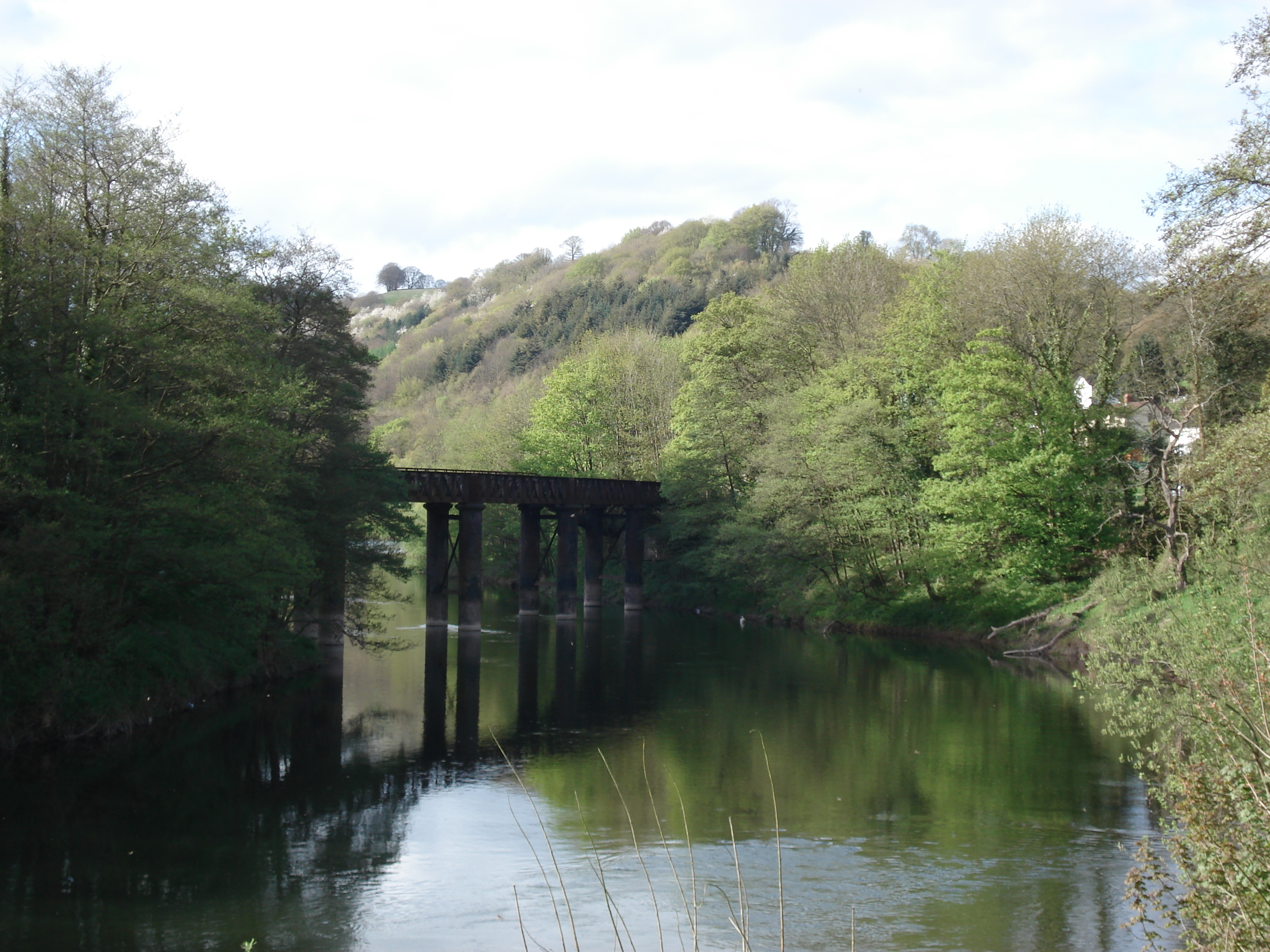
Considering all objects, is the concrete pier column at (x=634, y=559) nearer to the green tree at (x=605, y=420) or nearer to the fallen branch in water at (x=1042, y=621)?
the green tree at (x=605, y=420)

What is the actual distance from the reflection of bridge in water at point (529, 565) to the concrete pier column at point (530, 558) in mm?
40

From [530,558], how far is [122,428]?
26.5m

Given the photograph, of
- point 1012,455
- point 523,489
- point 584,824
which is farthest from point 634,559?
point 584,824

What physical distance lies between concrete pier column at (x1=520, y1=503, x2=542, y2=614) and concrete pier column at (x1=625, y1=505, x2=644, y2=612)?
15.9ft

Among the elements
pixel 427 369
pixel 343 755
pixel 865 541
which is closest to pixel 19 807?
pixel 343 755

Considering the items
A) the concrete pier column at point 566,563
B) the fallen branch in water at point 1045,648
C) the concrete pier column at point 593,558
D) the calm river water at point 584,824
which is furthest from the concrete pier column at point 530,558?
the fallen branch in water at point 1045,648

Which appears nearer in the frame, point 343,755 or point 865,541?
point 343,755

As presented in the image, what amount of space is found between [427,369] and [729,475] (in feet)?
254

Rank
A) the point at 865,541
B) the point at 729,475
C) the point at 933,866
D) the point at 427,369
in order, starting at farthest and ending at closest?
the point at 427,369 → the point at 729,475 → the point at 865,541 → the point at 933,866

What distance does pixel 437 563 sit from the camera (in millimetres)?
38531

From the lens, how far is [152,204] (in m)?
19.4

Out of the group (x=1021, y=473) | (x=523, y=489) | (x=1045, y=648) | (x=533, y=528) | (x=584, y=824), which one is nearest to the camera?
(x=584, y=824)

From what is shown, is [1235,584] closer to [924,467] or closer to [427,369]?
[924,467]

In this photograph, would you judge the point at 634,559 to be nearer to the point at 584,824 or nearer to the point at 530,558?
the point at 530,558
